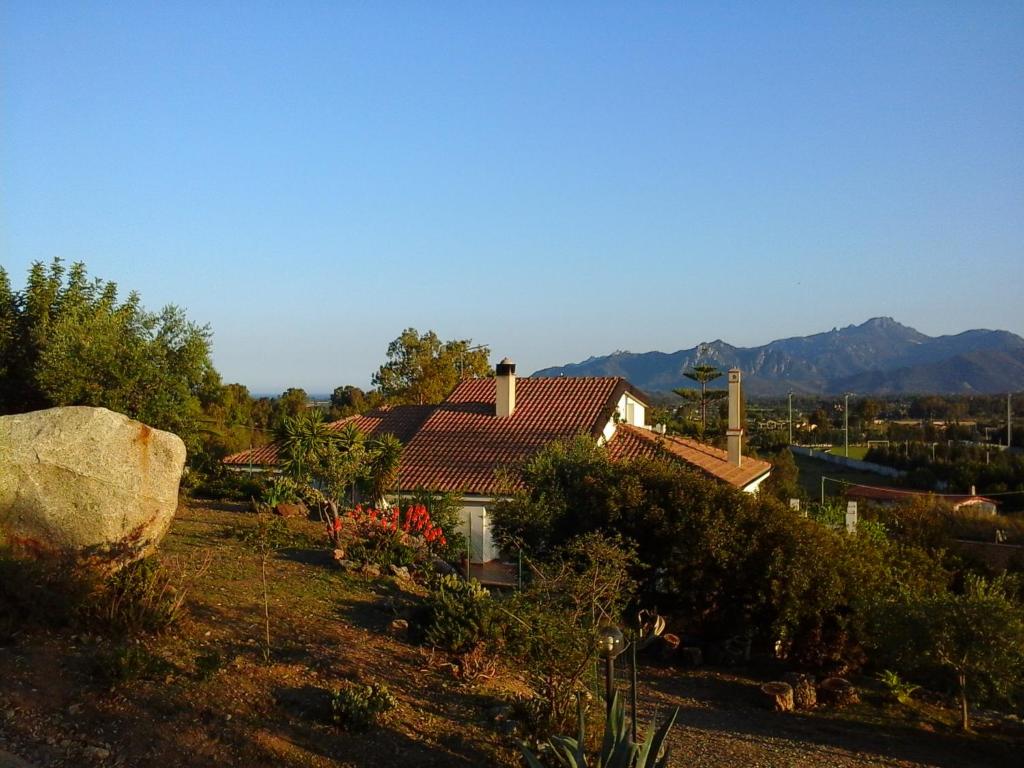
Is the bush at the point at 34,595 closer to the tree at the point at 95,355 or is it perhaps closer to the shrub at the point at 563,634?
the shrub at the point at 563,634

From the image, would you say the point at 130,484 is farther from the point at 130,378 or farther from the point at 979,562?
the point at 979,562

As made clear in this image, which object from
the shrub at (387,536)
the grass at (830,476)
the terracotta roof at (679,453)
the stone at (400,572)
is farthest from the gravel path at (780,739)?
the grass at (830,476)

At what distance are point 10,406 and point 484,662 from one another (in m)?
13.4

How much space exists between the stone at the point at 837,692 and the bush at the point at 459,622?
5773 millimetres

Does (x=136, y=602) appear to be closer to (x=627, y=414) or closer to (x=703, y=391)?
(x=627, y=414)

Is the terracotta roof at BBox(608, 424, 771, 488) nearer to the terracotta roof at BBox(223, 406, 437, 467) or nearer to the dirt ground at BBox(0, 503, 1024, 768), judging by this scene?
the terracotta roof at BBox(223, 406, 437, 467)

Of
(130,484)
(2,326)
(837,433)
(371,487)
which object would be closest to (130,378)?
(2,326)

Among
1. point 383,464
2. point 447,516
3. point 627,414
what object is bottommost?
point 447,516

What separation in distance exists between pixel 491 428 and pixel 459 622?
59.2 feet

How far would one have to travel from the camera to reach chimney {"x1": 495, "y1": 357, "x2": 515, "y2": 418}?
2942 cm

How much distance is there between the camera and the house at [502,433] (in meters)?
24.8

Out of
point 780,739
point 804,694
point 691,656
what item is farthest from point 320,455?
point 780,739

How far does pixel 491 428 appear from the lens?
28609mm

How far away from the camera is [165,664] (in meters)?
8.12
